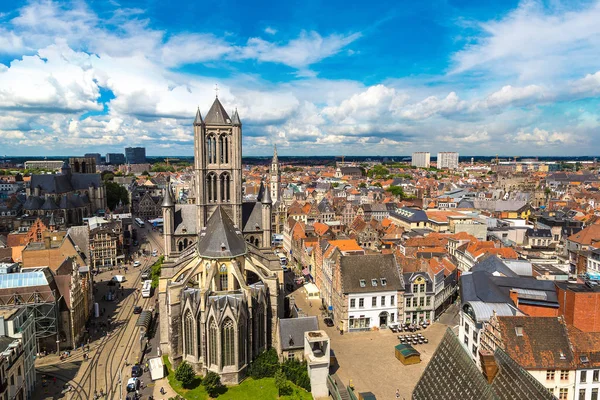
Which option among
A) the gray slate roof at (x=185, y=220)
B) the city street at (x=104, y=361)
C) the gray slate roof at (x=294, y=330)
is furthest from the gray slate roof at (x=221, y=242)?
the city street at (x=104, y=361)

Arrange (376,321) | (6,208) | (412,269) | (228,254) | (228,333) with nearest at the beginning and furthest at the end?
(228,333) < (228,254) < (376,321) < (412,269) < (6,208)

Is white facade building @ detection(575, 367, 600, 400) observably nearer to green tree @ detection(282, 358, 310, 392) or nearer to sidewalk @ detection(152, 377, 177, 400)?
green tree @ detection(282, 358, 310, 392)

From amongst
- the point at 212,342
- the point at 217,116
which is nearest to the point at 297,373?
the point at 212,342

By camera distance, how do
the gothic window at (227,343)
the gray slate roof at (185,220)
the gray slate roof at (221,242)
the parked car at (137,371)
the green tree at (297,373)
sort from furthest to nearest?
the gray slate roof at (185,220)
the gray slate roof at (221,242)
the parked car at (137,371)
the gothic window at (227,343)
the green tree at (297,373)

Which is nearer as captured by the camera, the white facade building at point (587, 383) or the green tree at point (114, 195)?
the white facade building at point (587, 383)

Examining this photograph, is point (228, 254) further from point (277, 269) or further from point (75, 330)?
point (75, 330)

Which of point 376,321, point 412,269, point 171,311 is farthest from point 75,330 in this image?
point 412,269

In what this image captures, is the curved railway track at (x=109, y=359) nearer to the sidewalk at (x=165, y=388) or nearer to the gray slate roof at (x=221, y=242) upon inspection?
the sidewalk at (x=165, y=388)
